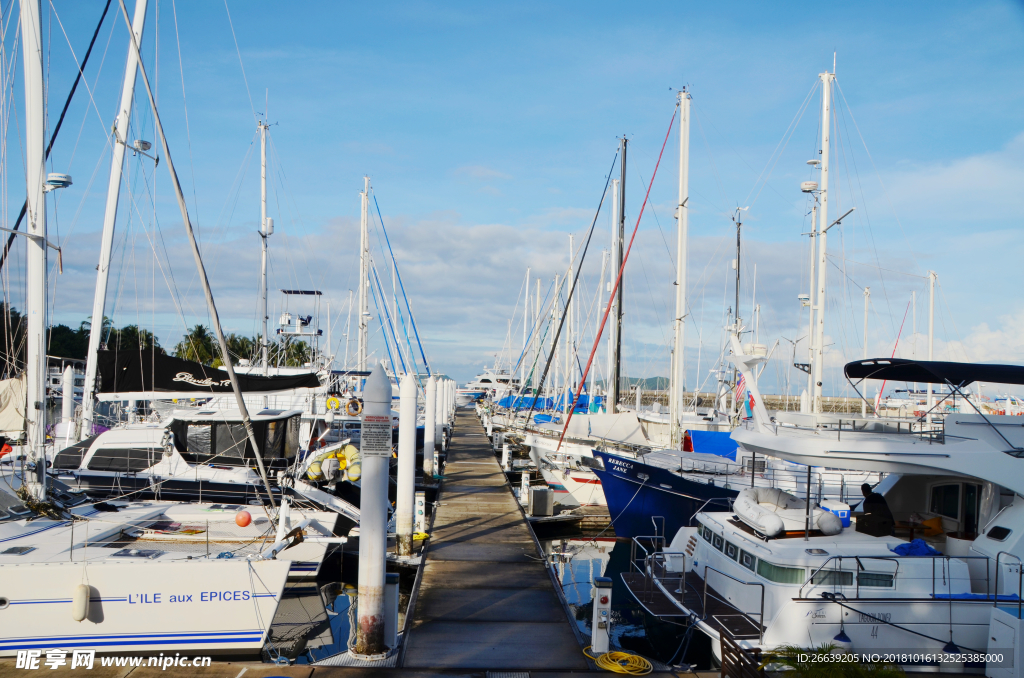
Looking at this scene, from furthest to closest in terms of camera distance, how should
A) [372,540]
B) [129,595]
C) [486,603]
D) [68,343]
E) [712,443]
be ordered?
[68,343], [712,443], [486,603], [129,595], [372,540]

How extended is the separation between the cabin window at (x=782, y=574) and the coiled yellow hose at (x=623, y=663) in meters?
2.23

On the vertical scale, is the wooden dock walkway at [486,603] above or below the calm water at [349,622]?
above

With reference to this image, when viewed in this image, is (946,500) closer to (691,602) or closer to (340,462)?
(691,602)

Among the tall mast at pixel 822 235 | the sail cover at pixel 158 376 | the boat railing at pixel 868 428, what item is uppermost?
the tall mast at pixel 822 235

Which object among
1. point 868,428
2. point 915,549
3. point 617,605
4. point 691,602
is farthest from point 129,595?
point 868,428

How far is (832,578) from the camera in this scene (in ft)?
31.0

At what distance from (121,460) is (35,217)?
24.5ft

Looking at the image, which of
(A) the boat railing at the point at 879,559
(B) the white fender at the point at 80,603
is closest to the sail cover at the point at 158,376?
(B) the white fender at the point at 80,603

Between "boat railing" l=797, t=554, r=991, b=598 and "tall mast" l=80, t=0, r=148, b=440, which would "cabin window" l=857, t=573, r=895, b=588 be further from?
"tall mast" l=80, t=0, r=148, b=440

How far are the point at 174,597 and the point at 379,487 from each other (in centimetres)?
315

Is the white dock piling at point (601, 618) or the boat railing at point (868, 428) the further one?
the boat railing at point (868, 428)

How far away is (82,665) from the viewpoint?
8523 mm

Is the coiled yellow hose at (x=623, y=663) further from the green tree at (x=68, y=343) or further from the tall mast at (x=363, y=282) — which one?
the green tree at (x=68, y=343)

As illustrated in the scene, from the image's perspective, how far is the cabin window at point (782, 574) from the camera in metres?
9.53
